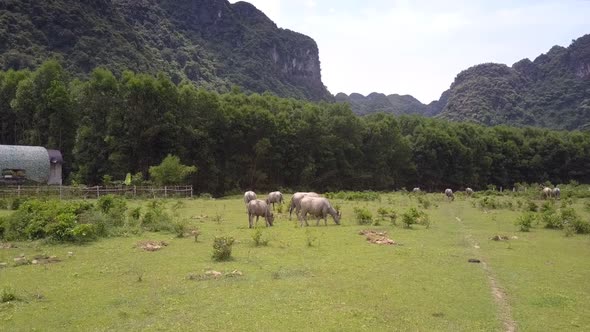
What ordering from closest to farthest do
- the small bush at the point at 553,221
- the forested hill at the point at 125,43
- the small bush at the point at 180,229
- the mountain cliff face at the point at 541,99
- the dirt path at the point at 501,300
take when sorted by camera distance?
the dirt path at the point at 501,300 < the small bush at the point at 180,229 < the small bush at the point at 553,221 < the forested hill at the point at 125,43 < the mountain cliff face at the point at 541,99

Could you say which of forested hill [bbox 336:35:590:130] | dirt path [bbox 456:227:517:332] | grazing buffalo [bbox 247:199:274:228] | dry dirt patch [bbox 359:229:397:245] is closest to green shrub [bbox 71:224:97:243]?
grazing buffalo [bbox 247:199:274:228]

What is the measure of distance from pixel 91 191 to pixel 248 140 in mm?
28277

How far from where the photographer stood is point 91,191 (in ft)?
124

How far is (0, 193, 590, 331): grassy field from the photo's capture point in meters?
10.2

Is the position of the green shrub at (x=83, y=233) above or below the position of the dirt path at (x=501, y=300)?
above

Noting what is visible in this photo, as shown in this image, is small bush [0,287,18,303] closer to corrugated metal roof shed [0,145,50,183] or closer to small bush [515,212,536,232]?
small bush [515,212,536,232]

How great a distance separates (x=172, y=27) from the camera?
571ft

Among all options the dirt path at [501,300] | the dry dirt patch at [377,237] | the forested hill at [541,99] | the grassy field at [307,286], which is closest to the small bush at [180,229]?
the grassy field at [307,286]

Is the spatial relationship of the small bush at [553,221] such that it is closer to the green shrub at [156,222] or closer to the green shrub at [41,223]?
the green shrub at [156,222]

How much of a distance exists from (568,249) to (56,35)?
9983 cm

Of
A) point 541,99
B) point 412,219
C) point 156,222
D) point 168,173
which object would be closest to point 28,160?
point 168,173

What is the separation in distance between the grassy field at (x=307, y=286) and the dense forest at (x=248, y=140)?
3479 centimetres

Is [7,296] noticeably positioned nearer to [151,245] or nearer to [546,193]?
[151,245]

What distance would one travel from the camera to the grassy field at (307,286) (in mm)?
10227
